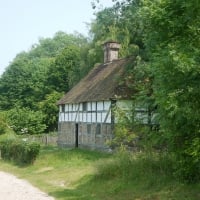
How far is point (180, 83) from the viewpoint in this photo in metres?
12.5

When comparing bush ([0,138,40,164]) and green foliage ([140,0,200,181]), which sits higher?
green foliage ([140,0,200,181])

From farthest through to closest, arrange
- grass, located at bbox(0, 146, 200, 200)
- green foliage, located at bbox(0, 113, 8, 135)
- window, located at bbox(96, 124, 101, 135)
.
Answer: green foliage, located at bbox(0, 113, 8, 135), window, located at bbox(96, 124, 101, 135), grass, located at bbox(0, 146, 200, 200)

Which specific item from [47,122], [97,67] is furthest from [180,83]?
[47,122]

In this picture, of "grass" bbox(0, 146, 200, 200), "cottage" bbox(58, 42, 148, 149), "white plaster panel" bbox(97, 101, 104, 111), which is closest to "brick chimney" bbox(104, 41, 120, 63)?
"cottage" bbox(58, 42, 148, 149)

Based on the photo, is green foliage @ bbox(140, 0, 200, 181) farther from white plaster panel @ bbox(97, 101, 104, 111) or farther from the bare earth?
white plaster panel @ bbox(97, 101, 104, 111)

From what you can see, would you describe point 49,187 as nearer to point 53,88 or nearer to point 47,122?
point 47,122

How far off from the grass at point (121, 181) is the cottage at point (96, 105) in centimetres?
817

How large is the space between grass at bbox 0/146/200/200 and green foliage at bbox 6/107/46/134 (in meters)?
33.8

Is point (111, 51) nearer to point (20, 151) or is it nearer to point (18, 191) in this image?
point (20, 151)

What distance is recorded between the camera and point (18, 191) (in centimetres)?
1678

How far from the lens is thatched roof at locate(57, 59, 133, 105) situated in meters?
30.6

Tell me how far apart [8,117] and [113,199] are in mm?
45311

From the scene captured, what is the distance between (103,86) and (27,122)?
25.8 metres

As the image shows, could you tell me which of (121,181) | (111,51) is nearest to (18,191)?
(121,181)
